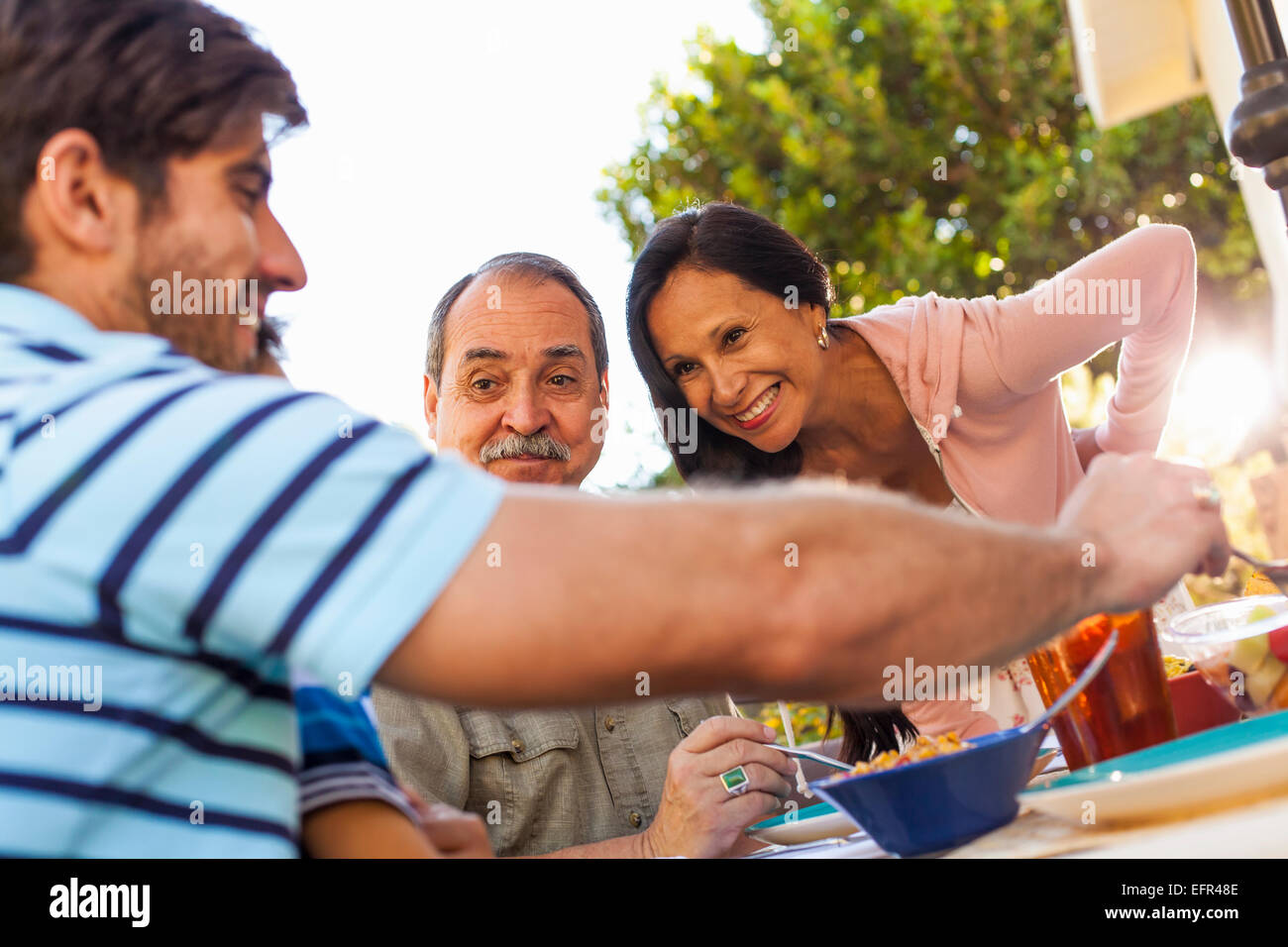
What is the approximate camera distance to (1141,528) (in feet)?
2.34

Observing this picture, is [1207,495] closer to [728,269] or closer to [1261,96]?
[1261,96]

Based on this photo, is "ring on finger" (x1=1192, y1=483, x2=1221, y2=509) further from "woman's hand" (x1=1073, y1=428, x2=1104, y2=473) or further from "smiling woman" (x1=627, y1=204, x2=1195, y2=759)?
"woman's hand" (x1=1073, y1=428, x2=1104, y2=473)

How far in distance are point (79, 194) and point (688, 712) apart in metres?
1.59

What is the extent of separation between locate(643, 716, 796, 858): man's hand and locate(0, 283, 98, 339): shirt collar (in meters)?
0.97

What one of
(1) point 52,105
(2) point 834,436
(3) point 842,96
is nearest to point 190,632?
(1) point 52,105

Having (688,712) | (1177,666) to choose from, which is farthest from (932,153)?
(1177,666)

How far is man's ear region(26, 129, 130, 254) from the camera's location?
0.70m

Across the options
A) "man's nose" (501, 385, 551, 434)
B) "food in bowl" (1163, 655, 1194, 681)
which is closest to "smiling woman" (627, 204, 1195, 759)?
"man's nose" (501, 385, 551, 434)

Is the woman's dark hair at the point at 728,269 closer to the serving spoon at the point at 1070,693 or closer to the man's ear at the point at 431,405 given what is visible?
the man's ear at the point at 431,405

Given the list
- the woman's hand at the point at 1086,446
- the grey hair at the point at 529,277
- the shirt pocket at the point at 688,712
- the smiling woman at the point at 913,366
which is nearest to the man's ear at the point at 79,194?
the shirt pocket at the point at 688,712

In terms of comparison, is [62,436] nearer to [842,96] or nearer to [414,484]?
[414,484]

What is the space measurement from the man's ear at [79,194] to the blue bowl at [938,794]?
0.73 m

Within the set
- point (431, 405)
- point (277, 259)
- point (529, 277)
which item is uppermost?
point (529, 277)
